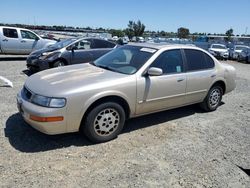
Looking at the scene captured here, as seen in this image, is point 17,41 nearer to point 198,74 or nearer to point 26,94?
point 26,94

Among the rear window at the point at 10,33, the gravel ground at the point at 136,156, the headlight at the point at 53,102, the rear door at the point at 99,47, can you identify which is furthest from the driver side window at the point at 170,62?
the rear window at the point at 10,33

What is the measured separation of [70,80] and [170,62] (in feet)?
6.59

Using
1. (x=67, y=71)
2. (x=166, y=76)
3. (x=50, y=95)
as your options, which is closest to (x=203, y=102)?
(x=166, y=76)

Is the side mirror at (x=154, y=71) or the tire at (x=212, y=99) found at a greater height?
the side mirror at (x=154, y=71)

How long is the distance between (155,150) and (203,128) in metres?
1.52

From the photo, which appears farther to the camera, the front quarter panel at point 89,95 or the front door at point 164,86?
the front door at point 164,86

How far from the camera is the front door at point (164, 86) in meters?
4.68

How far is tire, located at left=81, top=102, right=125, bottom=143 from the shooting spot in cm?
413

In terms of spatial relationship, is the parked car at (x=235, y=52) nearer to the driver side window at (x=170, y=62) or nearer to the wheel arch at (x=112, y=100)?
the driver side window at (x=170, y=62)

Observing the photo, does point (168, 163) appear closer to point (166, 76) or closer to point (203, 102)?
point (166, 76)

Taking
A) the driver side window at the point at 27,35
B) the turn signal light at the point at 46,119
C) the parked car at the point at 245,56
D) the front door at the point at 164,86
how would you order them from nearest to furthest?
the turn signal light at the point at 46,119, the front door at the point at 164,86, the driver side window at the point at 27,35, the parked car at the point at 245,56

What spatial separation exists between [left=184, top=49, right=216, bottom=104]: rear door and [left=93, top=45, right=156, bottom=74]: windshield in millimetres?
Answer: 985

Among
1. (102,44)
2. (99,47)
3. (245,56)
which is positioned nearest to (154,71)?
(99,47)

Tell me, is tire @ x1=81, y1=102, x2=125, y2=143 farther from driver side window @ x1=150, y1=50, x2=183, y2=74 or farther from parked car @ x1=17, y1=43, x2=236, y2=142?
driver side window @ x1=150, y1=50, x2=183, y2=74
